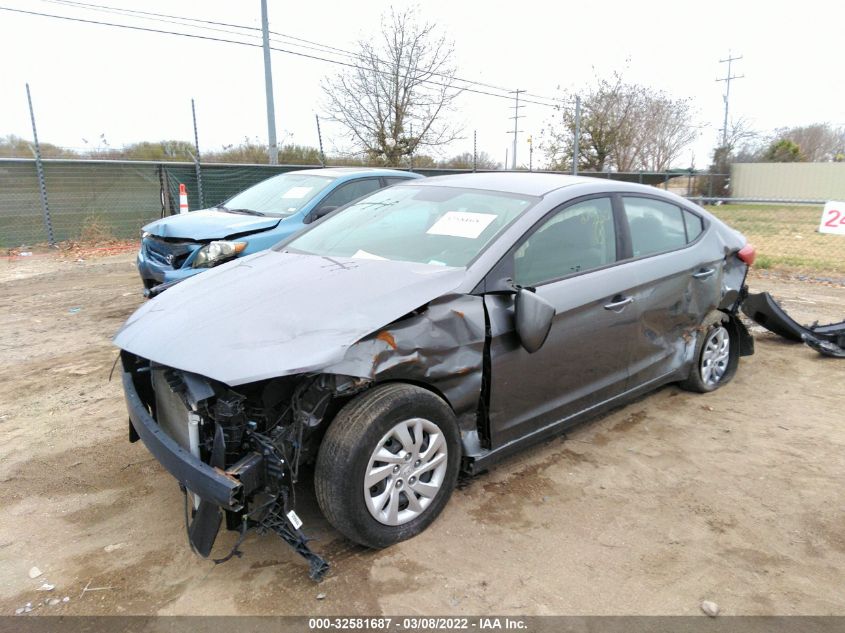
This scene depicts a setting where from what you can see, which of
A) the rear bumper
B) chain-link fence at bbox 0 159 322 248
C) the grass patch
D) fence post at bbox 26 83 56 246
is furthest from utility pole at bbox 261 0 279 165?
the rear bumper

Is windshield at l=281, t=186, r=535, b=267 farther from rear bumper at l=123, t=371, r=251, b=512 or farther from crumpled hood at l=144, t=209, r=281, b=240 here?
crumpled hood at l=144, t=209, r=281, b=240

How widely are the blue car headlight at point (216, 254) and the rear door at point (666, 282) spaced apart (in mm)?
3648

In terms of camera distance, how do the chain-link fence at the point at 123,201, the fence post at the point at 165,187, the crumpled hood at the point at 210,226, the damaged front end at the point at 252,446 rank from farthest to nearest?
the fence post at the point at 165,187 → the chain-link fence at the point at 123,201 → the crumpled hood at the point at 210,226 → the damaged front end at the point at 252,446

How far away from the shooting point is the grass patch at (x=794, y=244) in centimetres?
1039

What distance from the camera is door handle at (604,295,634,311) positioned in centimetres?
357

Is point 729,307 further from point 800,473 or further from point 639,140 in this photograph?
point 639,140

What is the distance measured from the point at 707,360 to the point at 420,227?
2.56 meters

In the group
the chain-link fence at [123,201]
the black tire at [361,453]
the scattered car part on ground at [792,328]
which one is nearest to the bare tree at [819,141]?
the chain-link fence at [123,201]

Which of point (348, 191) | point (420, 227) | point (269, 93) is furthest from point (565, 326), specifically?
point (269, 93)

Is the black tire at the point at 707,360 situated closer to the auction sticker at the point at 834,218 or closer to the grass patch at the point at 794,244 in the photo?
the auction sticker at the point at 834,218

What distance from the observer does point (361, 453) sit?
2525 millimetres

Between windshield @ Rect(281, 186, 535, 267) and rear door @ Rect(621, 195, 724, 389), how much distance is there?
95cm

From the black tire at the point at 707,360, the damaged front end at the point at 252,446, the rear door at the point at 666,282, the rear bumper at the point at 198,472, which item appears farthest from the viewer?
the black tire at the point at 707,360

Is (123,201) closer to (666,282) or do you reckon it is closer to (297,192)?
(297,192)
